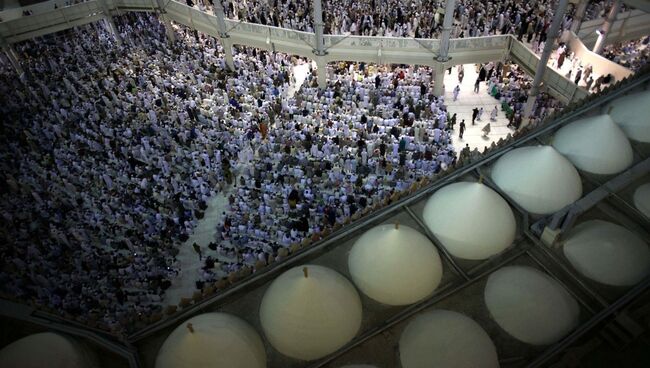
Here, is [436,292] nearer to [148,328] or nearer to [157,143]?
[148,328]

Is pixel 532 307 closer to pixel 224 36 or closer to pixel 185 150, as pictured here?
pixel 185 150

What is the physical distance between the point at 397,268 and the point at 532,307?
2618 millimetres

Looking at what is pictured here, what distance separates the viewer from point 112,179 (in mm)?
→ 16000

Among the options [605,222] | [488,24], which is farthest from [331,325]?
[488,24]

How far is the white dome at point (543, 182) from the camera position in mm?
10469

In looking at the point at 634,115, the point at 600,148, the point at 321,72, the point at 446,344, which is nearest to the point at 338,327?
the point at 446,344

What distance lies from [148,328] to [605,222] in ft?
32.9

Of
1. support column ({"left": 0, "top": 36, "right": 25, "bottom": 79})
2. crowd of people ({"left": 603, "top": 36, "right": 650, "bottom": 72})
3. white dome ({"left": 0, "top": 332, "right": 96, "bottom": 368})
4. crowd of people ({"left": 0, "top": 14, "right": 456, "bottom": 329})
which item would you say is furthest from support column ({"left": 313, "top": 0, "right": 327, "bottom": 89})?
white dome ({"left": 0, "top": 332, "right": 96, "bottom": 368})

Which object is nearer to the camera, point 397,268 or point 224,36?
point 397,268

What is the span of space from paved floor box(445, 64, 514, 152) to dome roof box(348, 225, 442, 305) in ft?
32.0

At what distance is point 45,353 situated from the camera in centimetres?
765

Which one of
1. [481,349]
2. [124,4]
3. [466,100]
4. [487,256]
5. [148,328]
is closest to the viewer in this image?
[481,349]

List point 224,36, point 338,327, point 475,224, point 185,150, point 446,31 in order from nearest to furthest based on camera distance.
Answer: point 338,327, point 475,224, point 185,150, point 446,31, point 224,36

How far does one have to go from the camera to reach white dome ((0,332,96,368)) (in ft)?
24.7
